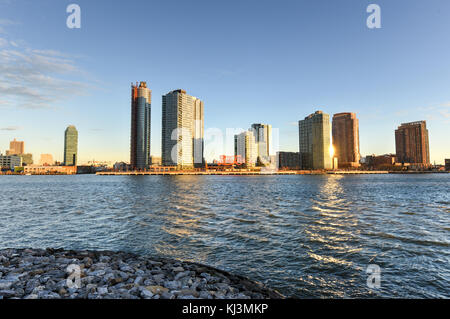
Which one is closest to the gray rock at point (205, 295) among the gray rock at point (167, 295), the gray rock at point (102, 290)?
the gray rock at point (167, 295)

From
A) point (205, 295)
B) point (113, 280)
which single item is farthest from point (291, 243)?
point (113, 280)

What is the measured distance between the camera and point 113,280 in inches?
412

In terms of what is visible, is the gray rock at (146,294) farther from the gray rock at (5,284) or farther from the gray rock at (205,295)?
the gray rock at (5,284)

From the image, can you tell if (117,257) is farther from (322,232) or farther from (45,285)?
(322,232)

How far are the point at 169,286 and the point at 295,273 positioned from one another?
6.95m

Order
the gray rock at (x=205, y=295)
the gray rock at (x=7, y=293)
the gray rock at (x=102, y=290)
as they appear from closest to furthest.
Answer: the gray rock at (x=7, y=293), the gray rock at (x=102, y=290), the gray rock at (x=205, y=295)

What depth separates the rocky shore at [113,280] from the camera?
916 cm

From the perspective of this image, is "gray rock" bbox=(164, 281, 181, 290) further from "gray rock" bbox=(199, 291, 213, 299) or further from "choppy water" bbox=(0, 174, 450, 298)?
"choppy water" bbox=(0, 174, 450, 298)

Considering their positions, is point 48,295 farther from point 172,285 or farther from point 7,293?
point 172,285

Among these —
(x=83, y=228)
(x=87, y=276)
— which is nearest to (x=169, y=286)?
(x=87, y=276)

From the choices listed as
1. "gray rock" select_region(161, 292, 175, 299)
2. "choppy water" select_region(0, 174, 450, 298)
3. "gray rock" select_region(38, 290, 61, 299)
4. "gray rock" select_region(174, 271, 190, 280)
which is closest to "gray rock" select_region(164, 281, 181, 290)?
"gray rock" select_region(161, 292, 175, 299)

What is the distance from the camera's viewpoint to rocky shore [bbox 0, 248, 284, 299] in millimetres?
9156

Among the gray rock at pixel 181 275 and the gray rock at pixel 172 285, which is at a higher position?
the gray rock at pixel 172 285

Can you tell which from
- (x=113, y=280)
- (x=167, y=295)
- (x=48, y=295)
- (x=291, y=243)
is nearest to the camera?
(x=48, y=295)
